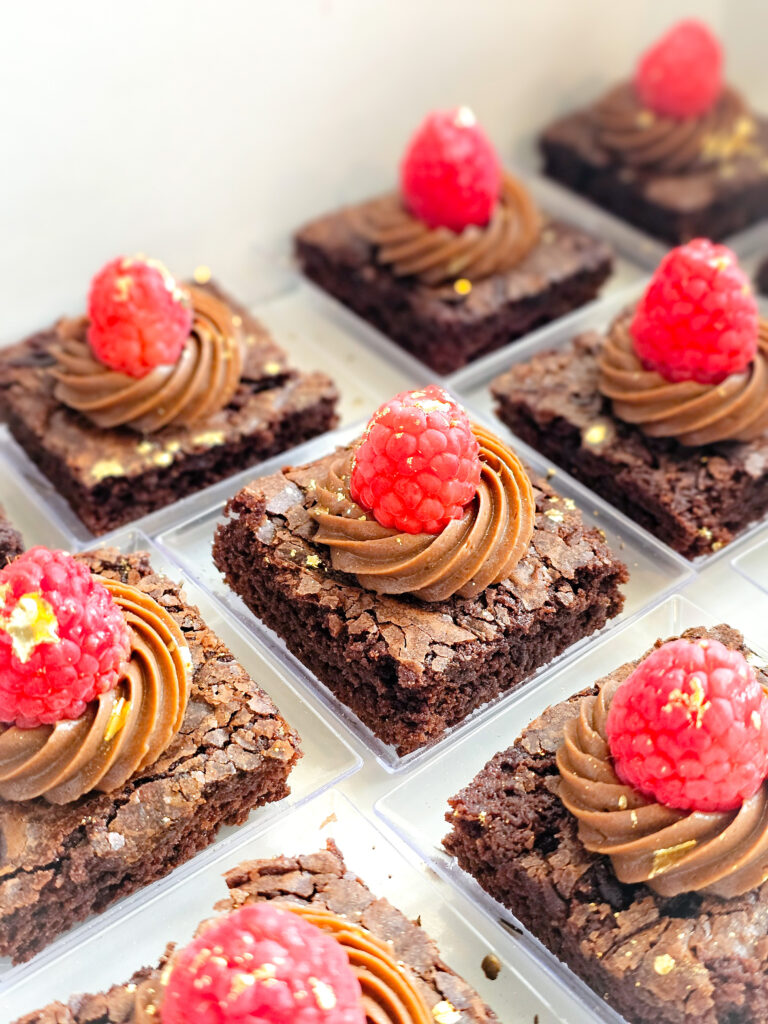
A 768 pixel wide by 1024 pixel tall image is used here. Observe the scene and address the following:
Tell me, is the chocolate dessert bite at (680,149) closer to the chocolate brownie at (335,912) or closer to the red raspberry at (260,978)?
the chocolate brownie at (335,912)

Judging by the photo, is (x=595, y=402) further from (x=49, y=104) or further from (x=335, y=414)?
(x=49, y=104)

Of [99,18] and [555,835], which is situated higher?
[99,18]

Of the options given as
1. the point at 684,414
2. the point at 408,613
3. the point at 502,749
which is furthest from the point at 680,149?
the point at 502,749

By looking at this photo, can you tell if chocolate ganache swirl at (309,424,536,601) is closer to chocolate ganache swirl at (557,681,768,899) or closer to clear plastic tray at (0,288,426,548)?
chocolate ganache swirl at (557,681,768,899)

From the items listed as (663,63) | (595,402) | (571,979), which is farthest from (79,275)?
(571,979)

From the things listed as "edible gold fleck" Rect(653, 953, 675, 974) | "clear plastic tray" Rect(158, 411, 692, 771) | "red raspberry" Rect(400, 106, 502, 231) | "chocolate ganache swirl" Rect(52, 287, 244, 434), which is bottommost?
"edible gold fleck" Rect(653, 953, 675, 974)

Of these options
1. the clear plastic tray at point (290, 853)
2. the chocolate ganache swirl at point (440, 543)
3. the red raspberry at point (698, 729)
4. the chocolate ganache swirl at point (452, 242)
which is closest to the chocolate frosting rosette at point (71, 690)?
the clear plastic tray at point (290, 853)

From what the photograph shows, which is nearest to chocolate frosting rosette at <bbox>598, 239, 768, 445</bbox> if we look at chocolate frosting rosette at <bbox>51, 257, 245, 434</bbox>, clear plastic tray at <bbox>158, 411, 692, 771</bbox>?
clear plastic tray at <bbox>158, 411, 692, 771</bbox>
